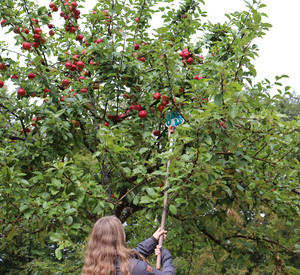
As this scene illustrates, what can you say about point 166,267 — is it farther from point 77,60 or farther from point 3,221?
point 77,60

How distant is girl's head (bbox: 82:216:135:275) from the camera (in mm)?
1843

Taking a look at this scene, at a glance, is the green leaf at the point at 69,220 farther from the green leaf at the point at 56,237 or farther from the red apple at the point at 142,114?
the red apple at the point at 142,114

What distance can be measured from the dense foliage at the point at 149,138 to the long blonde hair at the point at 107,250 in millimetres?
803

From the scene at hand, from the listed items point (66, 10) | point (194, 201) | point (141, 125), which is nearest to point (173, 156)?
point (194, 201)

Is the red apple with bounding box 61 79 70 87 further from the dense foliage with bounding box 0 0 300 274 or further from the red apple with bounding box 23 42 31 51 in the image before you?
the red apple with bounding box 23 42 31 51

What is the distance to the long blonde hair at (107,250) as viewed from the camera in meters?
1.84

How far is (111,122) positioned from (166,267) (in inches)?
94.1

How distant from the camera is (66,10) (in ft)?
16.5

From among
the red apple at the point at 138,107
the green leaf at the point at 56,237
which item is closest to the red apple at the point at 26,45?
the red apple at the point at 138,107

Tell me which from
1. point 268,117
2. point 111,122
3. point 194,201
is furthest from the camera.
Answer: point 111,122

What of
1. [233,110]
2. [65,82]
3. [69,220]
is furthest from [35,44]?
[233,110]

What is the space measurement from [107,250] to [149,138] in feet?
6.78

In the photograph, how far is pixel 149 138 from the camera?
382 centimetres

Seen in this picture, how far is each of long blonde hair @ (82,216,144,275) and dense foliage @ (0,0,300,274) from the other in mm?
803
